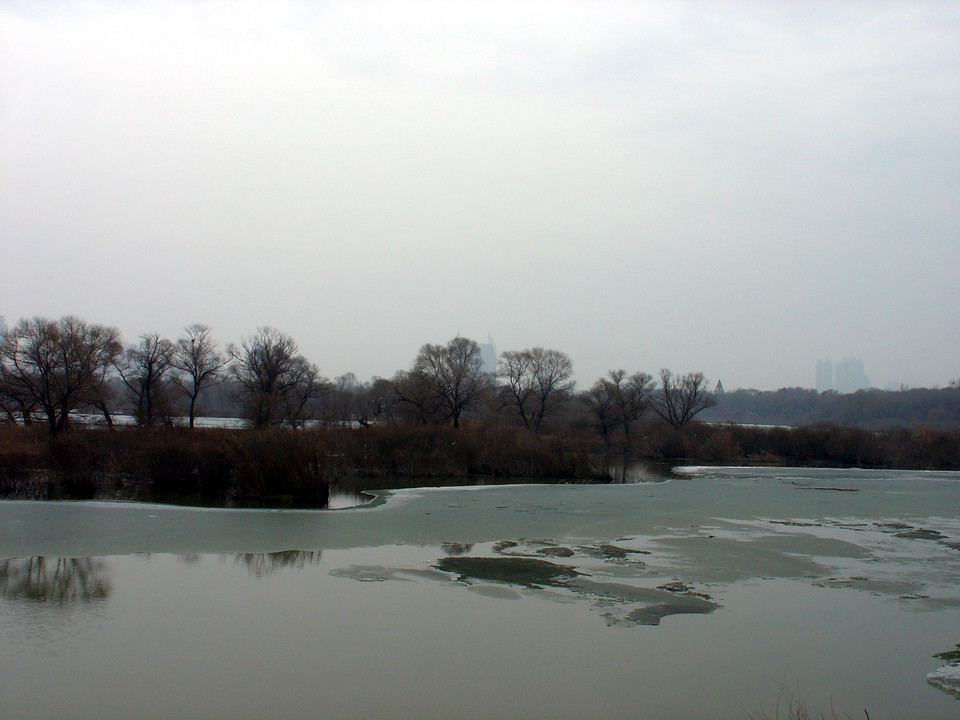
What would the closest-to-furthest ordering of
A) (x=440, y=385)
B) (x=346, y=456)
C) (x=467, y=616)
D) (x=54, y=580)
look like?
(x=467, y=616)
(x=54, y=580)
(x=346, y=456)
(x=440, y=385)

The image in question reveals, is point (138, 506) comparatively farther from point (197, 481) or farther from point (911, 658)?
point (911, 658)

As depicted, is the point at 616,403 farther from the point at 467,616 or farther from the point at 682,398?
the point at 467,616

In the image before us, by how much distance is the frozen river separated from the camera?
698 centimetres

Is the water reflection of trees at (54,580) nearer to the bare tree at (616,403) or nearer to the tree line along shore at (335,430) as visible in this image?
the tree line along shore at (335,430)

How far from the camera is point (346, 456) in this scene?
29.8 meters

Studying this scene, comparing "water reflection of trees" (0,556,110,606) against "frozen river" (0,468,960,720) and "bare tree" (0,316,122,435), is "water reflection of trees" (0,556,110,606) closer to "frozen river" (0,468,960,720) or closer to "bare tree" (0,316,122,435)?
"frozen river" (0,468,960,720)

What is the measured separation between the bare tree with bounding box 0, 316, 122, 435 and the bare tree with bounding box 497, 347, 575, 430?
33.6 meters

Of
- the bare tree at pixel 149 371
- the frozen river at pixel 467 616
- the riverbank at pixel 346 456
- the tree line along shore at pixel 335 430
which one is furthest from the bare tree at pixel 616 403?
the frozen river at pixel 467 616

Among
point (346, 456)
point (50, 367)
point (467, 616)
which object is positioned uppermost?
point (50, 367)

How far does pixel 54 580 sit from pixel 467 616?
6.36 m

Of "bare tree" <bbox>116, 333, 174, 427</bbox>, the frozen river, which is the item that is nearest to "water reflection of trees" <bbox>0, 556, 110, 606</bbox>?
the frozen river

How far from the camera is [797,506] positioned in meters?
20.8

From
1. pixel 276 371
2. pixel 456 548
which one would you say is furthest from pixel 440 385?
pixel 456 548

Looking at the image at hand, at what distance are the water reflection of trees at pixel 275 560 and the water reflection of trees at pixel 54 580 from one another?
2160 mm
